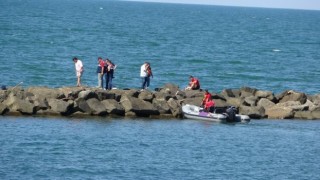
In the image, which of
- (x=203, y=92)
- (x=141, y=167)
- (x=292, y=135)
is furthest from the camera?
(x=203, y=92)

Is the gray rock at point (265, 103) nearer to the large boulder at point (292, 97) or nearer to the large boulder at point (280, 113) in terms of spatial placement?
the large boulder at point (280, 113)

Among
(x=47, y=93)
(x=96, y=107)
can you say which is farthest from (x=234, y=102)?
(x=47, y=93)

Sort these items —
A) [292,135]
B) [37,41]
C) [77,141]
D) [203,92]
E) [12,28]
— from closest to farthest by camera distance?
[77,141], [292,135], [203,92], [37,41], [12,28]

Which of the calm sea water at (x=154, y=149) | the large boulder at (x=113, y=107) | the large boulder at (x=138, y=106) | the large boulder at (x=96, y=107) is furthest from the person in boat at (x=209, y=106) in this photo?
the large boulder at (x=96, y=107)

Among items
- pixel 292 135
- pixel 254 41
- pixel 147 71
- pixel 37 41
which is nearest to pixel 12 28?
pixel 37 41

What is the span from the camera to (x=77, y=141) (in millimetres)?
39938

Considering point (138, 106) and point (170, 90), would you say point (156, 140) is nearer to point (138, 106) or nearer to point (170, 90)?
point (138, 106)

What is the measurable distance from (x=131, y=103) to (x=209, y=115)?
4106 millimetres

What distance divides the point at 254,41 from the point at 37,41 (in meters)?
34.8

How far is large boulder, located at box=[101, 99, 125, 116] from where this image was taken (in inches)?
1806

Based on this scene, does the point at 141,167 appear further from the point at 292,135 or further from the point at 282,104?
the point at 282,104

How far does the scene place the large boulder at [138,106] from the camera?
4625 centimetres

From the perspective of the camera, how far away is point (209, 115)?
47031 mm

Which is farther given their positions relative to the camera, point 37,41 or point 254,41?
point 254,41
